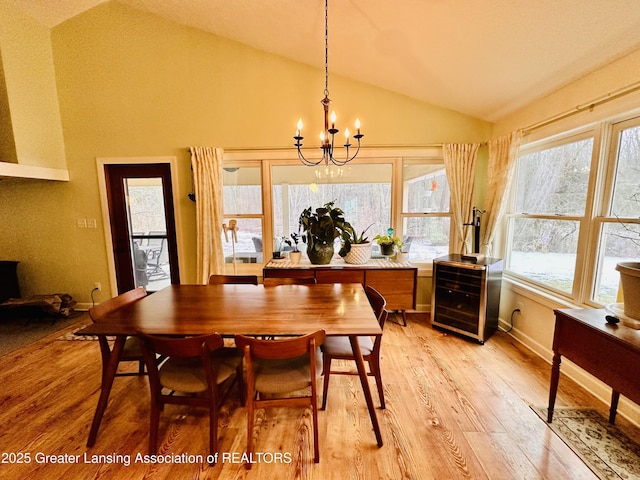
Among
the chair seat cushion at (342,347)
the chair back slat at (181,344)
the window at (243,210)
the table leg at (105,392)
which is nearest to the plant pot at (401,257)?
the chair seat cushion at (342,347)

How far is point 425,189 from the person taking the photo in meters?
3.33

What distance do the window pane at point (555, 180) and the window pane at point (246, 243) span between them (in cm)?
304

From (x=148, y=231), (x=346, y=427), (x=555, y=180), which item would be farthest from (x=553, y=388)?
(x=148, y=231)

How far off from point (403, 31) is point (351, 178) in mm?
1572

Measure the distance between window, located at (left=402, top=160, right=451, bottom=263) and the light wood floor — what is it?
1.42m

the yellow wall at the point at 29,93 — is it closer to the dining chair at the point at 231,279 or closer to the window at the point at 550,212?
the dining chair at the point at 231,279

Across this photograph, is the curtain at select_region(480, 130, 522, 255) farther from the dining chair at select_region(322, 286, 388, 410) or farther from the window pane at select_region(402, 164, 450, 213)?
the dining chair at select_region(322, 286, 388, 410)

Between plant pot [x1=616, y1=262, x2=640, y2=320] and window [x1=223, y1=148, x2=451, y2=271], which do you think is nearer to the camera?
plant pot [x1=616, y1=262, x2=640, y2=320]

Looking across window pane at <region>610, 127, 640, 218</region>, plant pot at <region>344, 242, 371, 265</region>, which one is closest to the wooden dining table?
plant pot at <region>344, 242, 371, 265</region>

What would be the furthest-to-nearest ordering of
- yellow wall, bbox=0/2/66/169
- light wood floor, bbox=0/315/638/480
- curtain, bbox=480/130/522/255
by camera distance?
1. yellow wall, bbox=0/2/66/169
2. curtain, bbox=480/130/522/255
3. light wood floor, bbox=0/315/638/480

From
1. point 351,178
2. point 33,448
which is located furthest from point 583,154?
point 33,448

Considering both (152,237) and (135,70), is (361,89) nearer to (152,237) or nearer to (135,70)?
(135,70)

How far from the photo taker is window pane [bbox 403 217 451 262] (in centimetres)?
338

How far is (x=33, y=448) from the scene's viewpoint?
5.06ft
